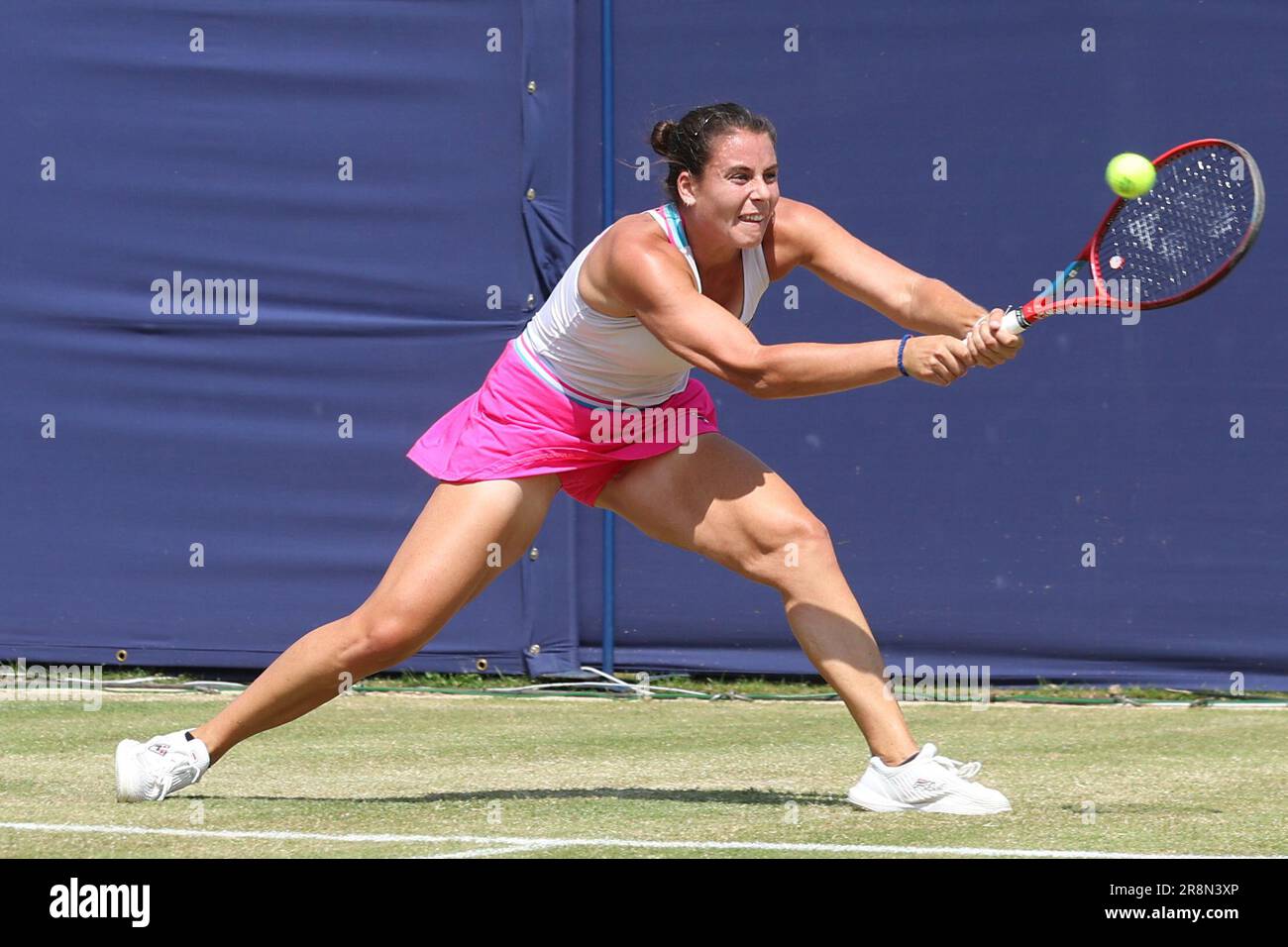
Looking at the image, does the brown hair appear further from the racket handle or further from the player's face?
the racket handle

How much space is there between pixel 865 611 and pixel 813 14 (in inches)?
84.0

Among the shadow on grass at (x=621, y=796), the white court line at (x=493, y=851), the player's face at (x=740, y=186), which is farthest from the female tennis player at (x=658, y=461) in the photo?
the white court line at (x=493, y=851)

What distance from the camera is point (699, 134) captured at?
171 inches

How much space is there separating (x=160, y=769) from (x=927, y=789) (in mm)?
1717

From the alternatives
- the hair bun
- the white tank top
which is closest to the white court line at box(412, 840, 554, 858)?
the white tank top

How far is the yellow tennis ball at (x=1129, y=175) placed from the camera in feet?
13.5

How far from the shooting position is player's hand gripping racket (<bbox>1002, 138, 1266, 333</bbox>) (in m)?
4.33

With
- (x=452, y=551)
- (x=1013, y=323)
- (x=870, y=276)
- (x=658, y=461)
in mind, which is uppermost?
(x=870, y=276)

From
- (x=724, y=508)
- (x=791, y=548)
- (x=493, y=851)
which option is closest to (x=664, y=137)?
(x=724, y=508)

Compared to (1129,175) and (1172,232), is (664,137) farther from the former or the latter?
(1172,232)

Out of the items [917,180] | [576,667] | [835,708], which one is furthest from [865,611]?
[917,180]

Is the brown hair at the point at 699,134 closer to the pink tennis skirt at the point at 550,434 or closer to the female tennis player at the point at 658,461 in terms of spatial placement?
the female tennis player at the point at 658,461

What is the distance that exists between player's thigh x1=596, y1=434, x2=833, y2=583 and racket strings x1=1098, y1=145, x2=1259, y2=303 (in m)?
0.89

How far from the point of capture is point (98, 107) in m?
7.38
